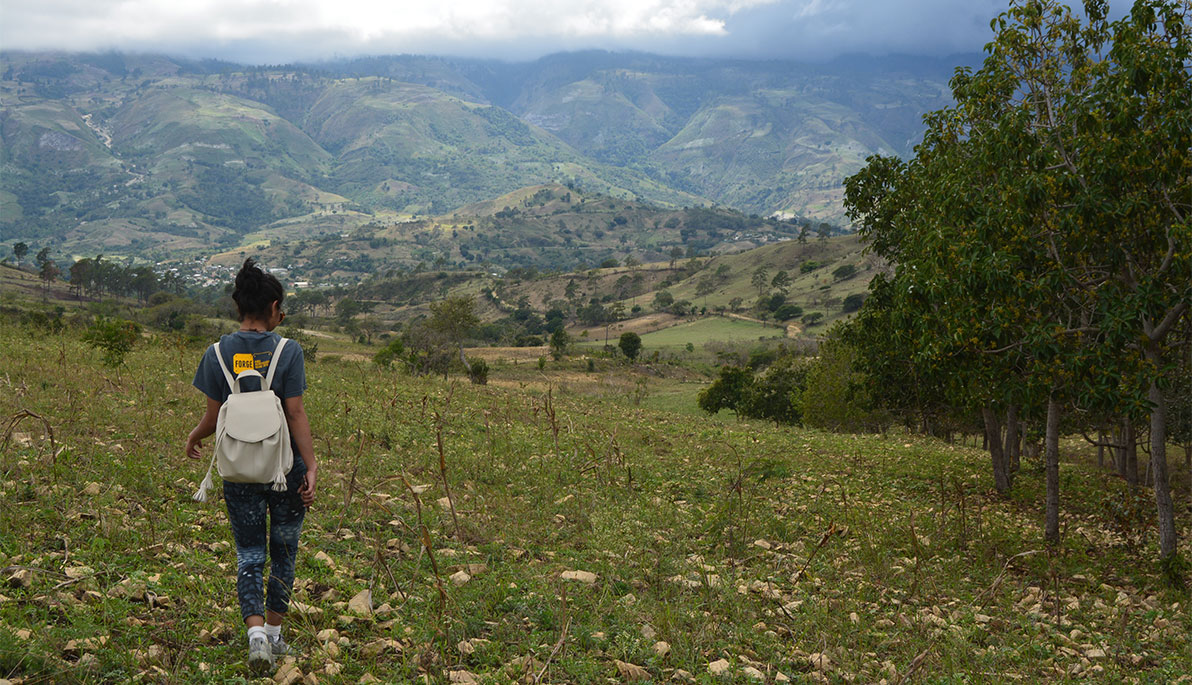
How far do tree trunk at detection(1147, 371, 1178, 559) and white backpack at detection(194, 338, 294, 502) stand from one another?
35.7ft

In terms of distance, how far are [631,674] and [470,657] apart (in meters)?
1.27

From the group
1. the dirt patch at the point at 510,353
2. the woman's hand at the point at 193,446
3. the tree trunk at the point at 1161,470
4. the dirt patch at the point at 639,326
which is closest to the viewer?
the woman's hand at the point at 193,446

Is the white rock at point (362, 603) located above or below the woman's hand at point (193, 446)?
below

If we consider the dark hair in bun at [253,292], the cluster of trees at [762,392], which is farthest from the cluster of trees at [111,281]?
the dark hair in bun at [253,292]

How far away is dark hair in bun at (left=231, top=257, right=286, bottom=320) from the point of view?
16.7ft

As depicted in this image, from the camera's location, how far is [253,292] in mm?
5121

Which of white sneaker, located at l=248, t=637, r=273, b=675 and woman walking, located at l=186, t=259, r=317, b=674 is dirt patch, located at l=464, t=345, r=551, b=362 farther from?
white sneaker, located at l=248, t=637, r=273, b=675

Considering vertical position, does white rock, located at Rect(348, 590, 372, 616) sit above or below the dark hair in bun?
below

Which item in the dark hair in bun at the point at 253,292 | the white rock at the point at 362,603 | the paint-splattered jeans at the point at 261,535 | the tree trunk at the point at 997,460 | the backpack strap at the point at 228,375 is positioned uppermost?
the dark hair in bun at the point at 253,292

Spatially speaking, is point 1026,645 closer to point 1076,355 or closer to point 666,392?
point 1076,355

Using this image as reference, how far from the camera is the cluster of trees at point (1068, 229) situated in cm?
937

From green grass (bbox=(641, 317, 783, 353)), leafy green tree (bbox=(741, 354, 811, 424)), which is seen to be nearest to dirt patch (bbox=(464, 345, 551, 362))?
green grass (bbox=(641, 317, 783, 353))

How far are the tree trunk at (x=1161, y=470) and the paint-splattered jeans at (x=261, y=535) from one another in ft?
35.5

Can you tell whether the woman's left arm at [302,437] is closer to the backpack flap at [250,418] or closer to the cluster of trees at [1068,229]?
the backpack flap at [250,418]
